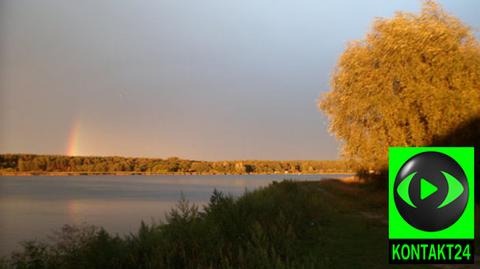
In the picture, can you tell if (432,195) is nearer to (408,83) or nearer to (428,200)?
(428,200)

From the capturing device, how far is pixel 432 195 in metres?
7.96

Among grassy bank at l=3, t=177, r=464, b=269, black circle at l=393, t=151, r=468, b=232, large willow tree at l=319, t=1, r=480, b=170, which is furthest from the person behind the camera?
large willow tree at l=319, t=1, r=480, b=170

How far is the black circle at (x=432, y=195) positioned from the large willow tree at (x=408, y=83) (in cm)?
1522

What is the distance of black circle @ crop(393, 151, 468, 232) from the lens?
25.2 feet

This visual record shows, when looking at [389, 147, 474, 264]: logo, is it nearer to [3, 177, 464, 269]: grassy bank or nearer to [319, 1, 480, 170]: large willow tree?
[3, 177, 464, 269]: grassy bank

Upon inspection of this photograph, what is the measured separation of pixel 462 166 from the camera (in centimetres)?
794

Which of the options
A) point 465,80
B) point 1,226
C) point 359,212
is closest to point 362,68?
point 465,80

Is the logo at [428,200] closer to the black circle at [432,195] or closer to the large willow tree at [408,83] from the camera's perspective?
the black circle at [432,195]

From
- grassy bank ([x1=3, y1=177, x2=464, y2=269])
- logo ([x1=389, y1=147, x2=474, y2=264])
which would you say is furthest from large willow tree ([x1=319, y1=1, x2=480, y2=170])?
logo ([x1=389, y1=147, x2=474, y2=264])

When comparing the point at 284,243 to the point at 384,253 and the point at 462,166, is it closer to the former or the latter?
the point at 384,253

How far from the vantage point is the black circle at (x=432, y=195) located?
7688mm

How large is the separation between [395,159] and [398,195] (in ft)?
2.46

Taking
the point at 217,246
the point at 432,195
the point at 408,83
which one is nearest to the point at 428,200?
the point at 432,195

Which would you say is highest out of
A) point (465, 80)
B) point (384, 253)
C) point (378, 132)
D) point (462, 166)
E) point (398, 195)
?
point (465, 80)
